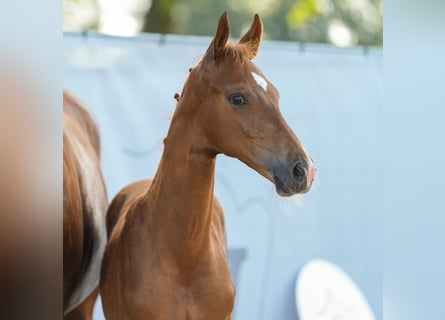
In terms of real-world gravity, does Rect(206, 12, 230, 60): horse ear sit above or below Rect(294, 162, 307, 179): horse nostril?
above

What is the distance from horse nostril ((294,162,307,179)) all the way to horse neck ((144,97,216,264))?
11.9 inches

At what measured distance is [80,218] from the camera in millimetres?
2385

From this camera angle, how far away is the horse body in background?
229 centimetres

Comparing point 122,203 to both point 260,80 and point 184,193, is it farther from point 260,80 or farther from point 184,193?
point 260,80

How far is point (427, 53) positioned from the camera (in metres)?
1.65

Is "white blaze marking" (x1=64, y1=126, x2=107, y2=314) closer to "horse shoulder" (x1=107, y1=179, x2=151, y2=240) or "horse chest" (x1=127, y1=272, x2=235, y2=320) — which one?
"horse shoulder" (x1=107, y1=179, x2=151, y2=240)

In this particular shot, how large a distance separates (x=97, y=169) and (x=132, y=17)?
5.96 m

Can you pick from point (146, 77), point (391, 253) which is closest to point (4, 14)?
point (391, 253)

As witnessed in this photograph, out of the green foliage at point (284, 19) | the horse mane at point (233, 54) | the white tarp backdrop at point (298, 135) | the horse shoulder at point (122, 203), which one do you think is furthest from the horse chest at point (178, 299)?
the green foliage at point (284, 19)

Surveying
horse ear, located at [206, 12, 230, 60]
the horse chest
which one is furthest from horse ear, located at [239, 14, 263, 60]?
the horse chest

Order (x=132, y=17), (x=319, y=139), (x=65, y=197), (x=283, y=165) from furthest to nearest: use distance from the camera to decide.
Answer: (x=132, y=17)
(x=319, y=139)
(x=65, y=197)
(x=283, y=165)

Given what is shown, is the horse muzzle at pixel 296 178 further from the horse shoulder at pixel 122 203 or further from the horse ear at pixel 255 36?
the horse shoulder at pixel 122 203

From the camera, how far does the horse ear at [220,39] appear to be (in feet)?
5.98

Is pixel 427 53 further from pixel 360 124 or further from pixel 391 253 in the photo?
pixel 360 124
